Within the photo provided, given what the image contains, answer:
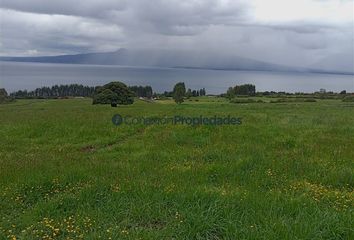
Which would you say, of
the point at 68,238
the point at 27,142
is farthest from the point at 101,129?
the point at 68,238

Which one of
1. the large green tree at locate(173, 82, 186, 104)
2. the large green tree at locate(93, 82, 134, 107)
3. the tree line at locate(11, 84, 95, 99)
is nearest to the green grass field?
the large green tree at locate(93, 82, 134, 107)

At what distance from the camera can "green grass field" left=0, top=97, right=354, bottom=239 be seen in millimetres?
5066

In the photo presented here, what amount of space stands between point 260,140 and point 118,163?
18.9ft

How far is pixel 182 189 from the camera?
21.7 ft

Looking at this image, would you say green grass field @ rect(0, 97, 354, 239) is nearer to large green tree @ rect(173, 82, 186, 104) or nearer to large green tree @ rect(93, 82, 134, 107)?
large green tree @ rect(93, 82, 134, 107)

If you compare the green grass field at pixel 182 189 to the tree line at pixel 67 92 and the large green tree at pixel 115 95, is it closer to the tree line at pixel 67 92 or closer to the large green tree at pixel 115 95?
the large green tree at pixel 115 95

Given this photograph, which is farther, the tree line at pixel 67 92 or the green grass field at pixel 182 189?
the tree line at pixel 67 92

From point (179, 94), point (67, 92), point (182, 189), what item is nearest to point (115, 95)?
point (179, 94)

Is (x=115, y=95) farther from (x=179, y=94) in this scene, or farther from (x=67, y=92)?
(x=67, y=92)

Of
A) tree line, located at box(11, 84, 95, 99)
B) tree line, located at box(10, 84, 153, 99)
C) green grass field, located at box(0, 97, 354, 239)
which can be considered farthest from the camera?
tree line, located at box(11, 84, 95, 99)

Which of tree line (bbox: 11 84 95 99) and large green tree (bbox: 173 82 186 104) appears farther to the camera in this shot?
tree line (bbox: 11 84 95 99)

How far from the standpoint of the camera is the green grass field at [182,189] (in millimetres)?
5066

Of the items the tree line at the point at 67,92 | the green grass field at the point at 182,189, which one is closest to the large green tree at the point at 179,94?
Result: the tree line at the point at 67,92

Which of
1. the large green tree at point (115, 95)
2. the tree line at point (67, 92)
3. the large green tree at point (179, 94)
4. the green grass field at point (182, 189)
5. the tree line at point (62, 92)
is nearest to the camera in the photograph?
the green grass field at point (182, 189)
